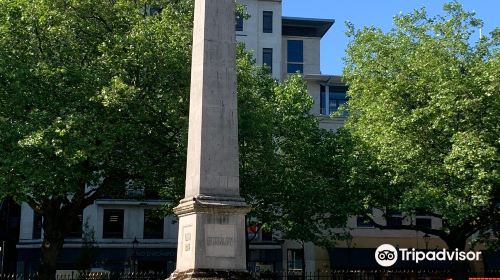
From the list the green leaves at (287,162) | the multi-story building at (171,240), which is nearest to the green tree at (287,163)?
the green leaves at (287,162)

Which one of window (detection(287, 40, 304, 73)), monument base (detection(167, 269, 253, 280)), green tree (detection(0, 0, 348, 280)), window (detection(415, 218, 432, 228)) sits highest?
window (detection(287, 40, 304, 73))

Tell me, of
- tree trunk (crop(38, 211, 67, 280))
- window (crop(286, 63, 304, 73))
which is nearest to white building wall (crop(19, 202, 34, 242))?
tree trunk (crop(38, 211, 67, 280))

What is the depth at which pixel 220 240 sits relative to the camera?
14773 millimetres

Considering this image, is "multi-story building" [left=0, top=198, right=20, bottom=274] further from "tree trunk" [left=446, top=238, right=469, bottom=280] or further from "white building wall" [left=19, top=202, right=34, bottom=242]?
"tree trunk" [left=446, top=238, right=469, bottom=280]

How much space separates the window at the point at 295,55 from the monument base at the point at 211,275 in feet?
131

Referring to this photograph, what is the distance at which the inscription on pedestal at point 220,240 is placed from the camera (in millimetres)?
14656

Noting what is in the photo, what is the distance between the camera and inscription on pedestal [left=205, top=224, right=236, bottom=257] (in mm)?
14656

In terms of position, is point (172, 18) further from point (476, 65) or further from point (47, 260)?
point (476, 65)

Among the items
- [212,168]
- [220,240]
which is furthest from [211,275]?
[212,168]

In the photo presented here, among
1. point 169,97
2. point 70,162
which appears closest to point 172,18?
point 169,97

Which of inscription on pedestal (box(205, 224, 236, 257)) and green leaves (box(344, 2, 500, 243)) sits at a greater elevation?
green leaves (box(344, 2, 500, 243))

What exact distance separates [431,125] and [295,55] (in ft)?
88.3

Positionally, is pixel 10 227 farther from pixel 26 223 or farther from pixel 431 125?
pixel 431 125

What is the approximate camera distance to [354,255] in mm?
47000
